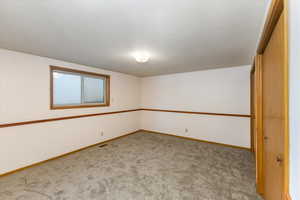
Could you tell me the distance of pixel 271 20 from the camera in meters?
1.08

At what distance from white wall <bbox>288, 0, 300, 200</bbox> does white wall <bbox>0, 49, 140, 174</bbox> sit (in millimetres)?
3513

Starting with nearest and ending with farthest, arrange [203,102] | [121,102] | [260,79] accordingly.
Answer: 1. [260,79]
2. [203,102]
3. [121,102]

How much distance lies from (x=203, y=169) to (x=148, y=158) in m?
1.10

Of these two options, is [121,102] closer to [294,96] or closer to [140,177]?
[140,177]

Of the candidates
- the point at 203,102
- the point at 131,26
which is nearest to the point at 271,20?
the point at 131,26

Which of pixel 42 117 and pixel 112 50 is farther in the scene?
pixel 42 117

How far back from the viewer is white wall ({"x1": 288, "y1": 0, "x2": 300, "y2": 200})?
0.56m

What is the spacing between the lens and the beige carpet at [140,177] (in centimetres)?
178

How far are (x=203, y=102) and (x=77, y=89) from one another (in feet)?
11.7

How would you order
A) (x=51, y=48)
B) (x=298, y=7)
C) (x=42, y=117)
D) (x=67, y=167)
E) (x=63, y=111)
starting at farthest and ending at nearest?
(x=63, y=111) → (x=42, y=117) → (x=67, y=167) → (x=51, y=48) → (x=298, y=7)

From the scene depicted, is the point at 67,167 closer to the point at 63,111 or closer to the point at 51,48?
the point at 63,111

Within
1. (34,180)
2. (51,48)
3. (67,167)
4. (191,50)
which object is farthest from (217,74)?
(34,180)

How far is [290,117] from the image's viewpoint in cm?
66

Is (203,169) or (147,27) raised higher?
(147,27)
